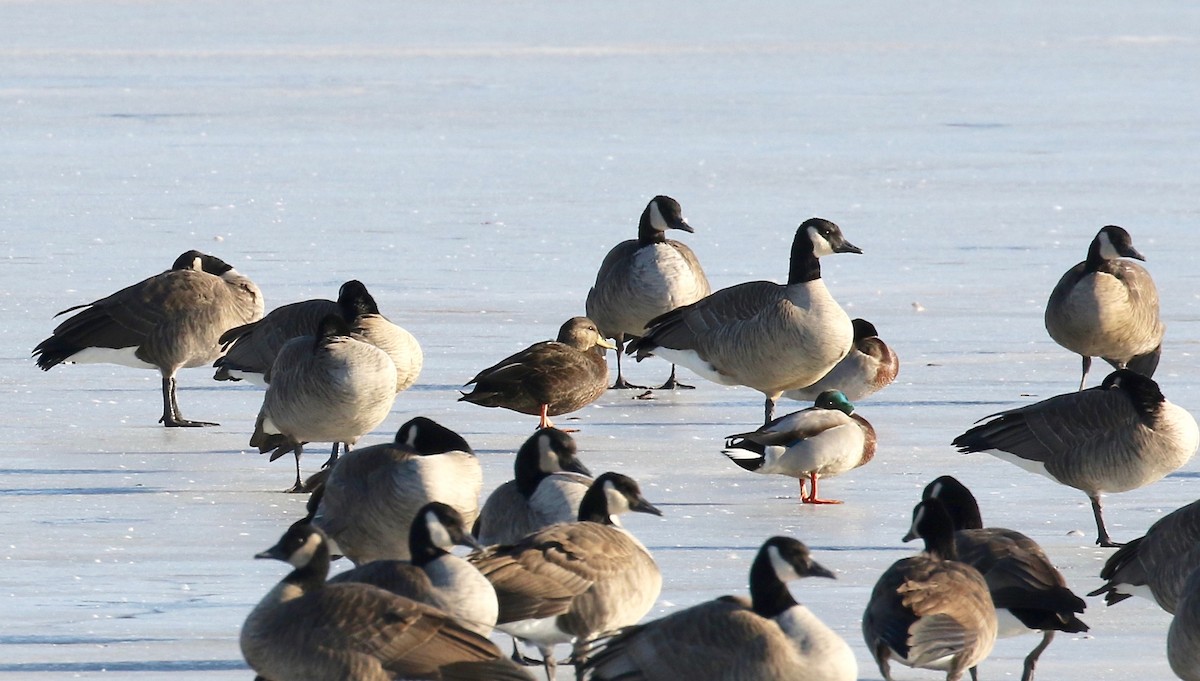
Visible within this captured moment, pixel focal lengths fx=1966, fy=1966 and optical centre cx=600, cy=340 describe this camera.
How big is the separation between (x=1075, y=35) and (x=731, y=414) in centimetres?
3063

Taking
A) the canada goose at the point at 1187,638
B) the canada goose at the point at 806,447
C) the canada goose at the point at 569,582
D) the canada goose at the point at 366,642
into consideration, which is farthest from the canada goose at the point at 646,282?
the canada goose at the point at 366,642

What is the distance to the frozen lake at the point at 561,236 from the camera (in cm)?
673

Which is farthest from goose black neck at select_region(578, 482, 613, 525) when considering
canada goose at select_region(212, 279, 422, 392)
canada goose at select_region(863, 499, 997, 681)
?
canada goose at select_region(212, 279, 422, 392)

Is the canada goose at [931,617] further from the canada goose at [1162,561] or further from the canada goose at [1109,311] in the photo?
the canada goose at [1109,311]

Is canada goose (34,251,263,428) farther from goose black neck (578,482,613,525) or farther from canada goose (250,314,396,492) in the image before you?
goose black neck (578,482,613,525)

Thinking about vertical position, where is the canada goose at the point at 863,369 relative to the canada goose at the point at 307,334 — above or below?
below

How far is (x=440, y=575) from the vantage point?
482 cm

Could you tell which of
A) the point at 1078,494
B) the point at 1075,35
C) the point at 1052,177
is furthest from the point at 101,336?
the point at 1075,35

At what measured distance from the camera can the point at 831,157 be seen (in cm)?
2061

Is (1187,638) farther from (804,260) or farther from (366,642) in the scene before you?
(804,260)

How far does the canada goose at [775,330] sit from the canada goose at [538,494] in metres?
3.36

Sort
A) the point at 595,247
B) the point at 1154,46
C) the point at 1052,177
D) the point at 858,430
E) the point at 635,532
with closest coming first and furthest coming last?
the point at 635,532 → the point at 858,430 → the point at 595,247 → the point at 1052,177 → the point at 1154,46

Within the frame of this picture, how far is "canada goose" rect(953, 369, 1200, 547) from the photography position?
272 inches

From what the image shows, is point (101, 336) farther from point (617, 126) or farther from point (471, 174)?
point (617, 126)
